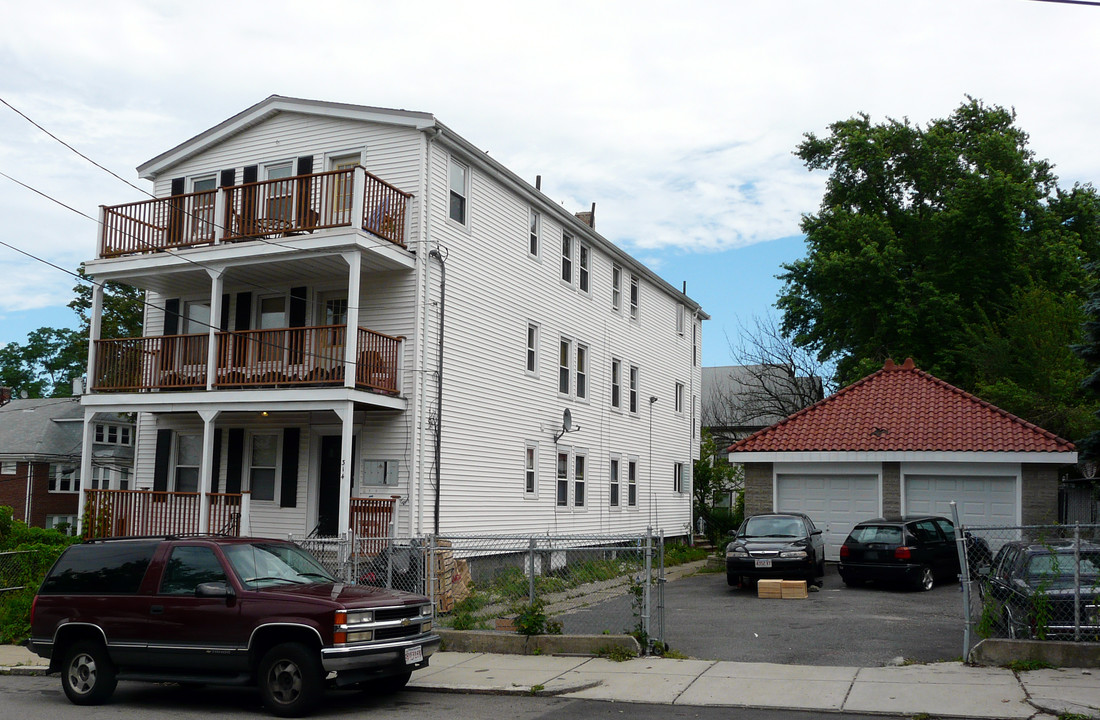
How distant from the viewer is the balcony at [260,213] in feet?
60.6

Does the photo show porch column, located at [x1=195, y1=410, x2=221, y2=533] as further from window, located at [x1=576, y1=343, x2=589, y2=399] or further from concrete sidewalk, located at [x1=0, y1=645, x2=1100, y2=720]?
window, located at [x1=576, y1=343, x2=589, y2=399]

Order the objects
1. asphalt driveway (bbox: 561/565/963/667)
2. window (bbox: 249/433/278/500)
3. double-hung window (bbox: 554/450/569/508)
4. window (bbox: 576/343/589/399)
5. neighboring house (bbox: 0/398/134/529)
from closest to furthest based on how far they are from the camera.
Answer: asphalt driveway (bbox: 561/565/963/667)
window (bbox: 249/433/278/500)
double-hung window (bbox: 554/450/569/508)
window (bbox: 576/343/589/399)
neighboring house (bbox: 0/398/134/529)

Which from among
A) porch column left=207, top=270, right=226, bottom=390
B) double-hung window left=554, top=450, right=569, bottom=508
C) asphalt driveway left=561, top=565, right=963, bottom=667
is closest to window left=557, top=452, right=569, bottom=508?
double-hung window left=554, top=450, right=569, bottom=508

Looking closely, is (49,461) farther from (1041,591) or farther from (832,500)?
(1041,591)

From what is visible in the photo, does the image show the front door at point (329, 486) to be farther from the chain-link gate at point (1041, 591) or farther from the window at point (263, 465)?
the chain-link gate at point (1041, 591)

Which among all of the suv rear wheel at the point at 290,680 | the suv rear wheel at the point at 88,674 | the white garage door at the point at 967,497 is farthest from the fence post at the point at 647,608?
the white garage door at the point at 967,497

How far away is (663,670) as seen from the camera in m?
11.3

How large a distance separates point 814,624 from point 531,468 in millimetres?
10219

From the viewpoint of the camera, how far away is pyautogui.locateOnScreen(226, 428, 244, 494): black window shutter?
20500mm

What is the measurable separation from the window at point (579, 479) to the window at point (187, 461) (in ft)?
30.9

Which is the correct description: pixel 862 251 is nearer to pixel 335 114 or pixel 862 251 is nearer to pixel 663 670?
pixel 335 114

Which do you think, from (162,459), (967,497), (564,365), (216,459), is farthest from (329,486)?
(967,497)

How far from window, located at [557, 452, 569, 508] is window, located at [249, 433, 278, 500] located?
7524mm

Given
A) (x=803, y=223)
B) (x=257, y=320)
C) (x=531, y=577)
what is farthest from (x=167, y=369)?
(x=803, y=223)
